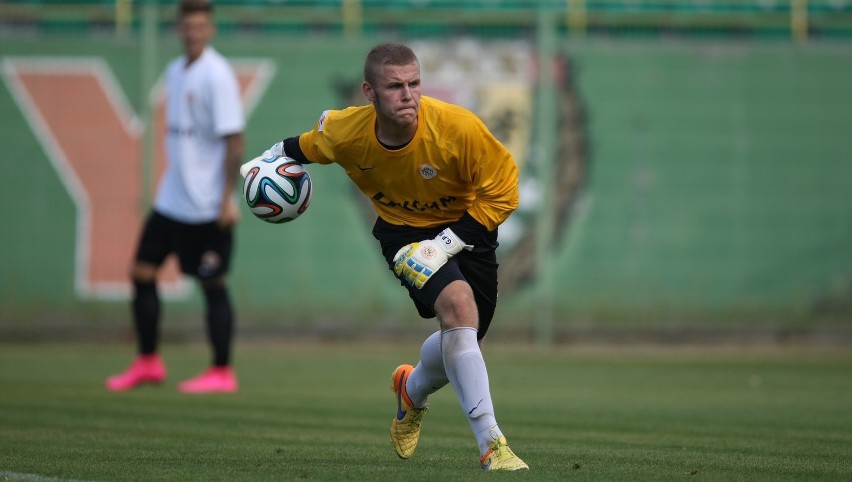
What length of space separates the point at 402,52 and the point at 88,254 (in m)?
9.40

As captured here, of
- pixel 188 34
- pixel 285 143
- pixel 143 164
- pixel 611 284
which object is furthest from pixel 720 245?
pixel 285 143

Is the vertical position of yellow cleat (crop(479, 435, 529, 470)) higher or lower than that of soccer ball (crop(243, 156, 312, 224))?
lower

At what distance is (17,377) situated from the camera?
10539 millimetres

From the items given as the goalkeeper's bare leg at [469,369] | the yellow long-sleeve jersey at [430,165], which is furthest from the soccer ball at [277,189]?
the goalkeeper's bare leg at [469,369]

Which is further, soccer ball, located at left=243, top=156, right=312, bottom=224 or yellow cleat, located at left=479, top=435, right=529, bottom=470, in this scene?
soccer ball, located at left=243, top=156, right=312, bottom=224

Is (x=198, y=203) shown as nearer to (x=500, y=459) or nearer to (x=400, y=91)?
(x=400, y=91)

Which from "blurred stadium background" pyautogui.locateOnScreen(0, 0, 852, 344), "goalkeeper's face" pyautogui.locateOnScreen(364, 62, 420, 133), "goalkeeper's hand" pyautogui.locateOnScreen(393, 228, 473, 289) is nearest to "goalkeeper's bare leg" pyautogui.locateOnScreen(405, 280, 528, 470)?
"goalkeeper's hand" pyautogui.locateOnScreen(393, 228, 473, 289)

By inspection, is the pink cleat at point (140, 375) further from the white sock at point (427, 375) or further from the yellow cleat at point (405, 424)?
the white sock at point (427, 375)

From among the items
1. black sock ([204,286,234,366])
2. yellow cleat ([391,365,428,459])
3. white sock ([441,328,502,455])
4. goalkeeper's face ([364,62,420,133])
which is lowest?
black sock ([204,286,234,366])

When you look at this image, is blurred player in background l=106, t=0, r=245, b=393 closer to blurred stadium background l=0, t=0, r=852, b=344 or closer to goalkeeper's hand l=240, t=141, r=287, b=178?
goalkeeper's hand l=240, t=141, r=287, b=178

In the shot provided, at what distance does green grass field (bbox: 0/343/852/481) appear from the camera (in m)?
5.65

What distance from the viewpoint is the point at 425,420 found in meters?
8.15

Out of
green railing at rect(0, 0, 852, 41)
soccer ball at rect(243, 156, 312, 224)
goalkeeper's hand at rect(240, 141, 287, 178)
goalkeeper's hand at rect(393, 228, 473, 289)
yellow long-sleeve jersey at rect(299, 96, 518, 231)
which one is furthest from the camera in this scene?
green railing at rect(0, 0, 852, 41)

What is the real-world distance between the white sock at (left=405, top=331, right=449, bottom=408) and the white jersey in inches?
152
